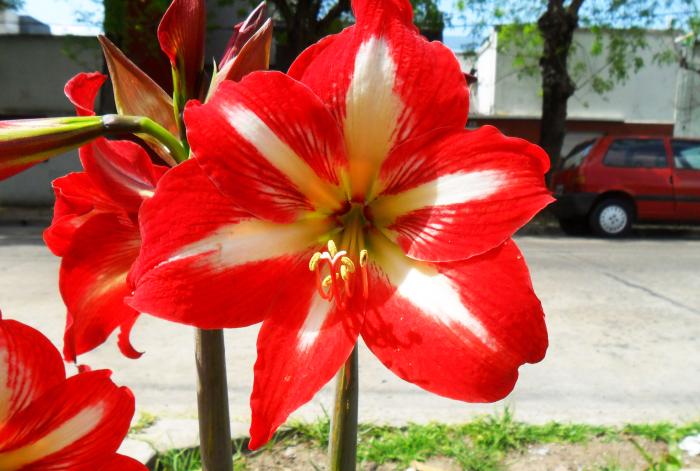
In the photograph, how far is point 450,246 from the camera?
419mm

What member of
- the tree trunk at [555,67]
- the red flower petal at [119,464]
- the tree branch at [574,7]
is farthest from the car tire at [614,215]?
the red flower petal at [119,464]

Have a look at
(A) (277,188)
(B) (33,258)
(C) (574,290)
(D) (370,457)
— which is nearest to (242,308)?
(A) (277,188)

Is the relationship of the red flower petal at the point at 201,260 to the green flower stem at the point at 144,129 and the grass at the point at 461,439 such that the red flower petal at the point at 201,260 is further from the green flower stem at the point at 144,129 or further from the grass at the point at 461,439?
the grass at the point at 461,439

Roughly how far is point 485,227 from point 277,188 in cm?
14

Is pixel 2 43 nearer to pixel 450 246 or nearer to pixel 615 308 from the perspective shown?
pixel 615 308

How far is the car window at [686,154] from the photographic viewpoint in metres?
7.80

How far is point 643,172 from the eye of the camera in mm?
7828

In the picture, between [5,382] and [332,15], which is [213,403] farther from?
[332,15]

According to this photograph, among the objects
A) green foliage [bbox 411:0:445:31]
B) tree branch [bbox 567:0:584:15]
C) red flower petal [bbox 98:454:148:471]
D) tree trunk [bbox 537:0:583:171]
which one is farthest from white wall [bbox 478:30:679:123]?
red flower petal [bbox 98:454:148:471]

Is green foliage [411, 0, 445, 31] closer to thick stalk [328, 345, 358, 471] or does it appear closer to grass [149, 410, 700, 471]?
grass [149, 410, 700, 471]

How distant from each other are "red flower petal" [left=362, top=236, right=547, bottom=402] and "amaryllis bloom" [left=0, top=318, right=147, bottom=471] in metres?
0.18

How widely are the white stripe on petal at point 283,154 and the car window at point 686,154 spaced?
8322 millimetres

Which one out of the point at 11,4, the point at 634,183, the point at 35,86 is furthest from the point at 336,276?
the point at 35,86

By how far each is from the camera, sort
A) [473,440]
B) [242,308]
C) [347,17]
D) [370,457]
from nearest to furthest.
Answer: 1. [242,308]
2. [370,457]
3. [473,440]
4. [347,17]
